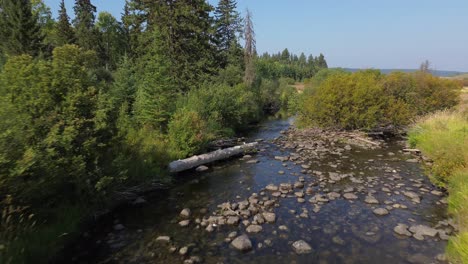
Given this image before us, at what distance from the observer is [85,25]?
4472 cm

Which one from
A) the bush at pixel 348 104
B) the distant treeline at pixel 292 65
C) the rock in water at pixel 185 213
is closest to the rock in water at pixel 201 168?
the rock in water at pixel 185 213

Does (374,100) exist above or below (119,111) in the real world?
below

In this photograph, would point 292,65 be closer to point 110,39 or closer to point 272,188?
point 110,39

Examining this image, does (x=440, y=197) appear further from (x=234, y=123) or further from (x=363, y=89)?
(x=234, y=123)

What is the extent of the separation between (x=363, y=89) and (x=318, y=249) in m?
17.8

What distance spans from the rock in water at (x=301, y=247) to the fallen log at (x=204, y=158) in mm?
7229

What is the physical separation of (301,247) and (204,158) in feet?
27.5

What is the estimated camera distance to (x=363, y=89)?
22.3 metres

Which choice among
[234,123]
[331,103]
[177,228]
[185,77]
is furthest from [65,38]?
[177,228]

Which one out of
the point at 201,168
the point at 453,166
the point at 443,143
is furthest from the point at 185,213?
the point at 443,143

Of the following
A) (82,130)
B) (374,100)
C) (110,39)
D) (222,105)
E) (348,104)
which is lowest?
(348,104)

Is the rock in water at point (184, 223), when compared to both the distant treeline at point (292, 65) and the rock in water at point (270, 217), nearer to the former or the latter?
the rock in water at point (270, 217)

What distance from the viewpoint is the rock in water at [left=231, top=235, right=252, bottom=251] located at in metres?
7.61

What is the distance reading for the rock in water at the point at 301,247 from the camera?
753cm
